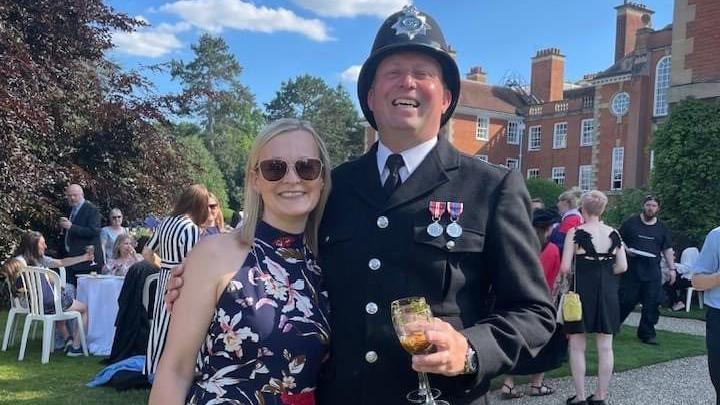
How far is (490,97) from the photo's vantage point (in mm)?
43531

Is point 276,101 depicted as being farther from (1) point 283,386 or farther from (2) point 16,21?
(1) point 283,386

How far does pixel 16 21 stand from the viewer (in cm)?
1153

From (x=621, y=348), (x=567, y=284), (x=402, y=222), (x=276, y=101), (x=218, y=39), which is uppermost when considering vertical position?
(x=218, y=39)

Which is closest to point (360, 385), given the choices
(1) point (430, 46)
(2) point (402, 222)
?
(2) point (402, 222)

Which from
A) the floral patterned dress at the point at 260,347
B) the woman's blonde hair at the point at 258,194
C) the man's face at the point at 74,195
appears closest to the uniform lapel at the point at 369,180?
the woman's blonde hair at the point at 258,194

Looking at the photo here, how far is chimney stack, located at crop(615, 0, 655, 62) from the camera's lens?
36.4m

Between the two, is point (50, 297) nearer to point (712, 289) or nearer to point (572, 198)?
point (572, 198)

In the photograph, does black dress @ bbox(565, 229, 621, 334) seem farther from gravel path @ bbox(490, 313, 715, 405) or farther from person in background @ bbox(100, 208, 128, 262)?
person in background @ bbox(100, 208, 128, 262)

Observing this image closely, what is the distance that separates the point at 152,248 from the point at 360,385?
5.64 metres

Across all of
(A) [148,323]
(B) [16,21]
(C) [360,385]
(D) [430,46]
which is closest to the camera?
(C) [360,385]

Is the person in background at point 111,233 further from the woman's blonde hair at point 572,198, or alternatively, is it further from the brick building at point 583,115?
the brick building at point 583,115

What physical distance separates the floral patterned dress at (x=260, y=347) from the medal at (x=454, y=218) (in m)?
0.53

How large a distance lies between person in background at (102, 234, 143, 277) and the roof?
33.7 meters

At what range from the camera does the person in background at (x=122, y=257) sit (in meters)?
9.51
